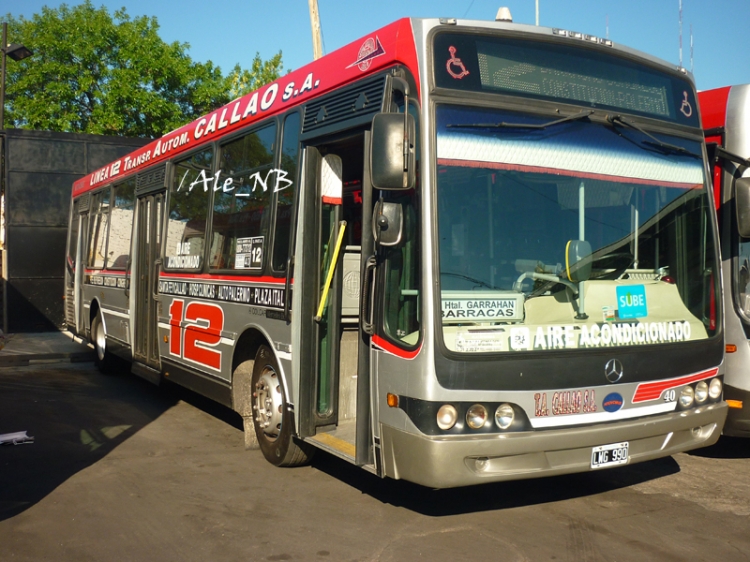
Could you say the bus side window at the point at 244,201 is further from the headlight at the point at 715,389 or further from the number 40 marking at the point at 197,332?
the headlight at the point at 715,389

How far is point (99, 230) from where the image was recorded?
12469 millimetres

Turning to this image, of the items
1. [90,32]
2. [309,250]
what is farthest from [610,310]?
[90,32]

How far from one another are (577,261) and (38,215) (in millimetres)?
16413

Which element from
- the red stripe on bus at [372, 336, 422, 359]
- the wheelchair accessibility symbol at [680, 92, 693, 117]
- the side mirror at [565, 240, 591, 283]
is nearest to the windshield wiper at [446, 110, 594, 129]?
the side mirror at [565, 240, 591, 283]

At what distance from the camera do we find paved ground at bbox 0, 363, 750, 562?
15.5 feet

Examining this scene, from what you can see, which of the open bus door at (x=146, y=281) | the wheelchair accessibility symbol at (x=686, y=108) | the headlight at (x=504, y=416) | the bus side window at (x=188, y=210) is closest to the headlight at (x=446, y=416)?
the headlight at (x=504, y=416)

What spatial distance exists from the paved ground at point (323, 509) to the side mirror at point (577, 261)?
1.58 meters

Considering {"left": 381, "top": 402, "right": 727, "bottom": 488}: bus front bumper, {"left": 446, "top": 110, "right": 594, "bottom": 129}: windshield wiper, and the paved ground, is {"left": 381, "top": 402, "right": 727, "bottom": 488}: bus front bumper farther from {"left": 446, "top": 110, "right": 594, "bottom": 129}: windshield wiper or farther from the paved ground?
{"left": 446, "top": 110, "right": 594, "bottom": 129}: windshield wiper

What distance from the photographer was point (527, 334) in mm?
4781

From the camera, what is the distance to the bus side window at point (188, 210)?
802 centimetres

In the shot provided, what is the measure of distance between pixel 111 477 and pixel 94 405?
11.7ft

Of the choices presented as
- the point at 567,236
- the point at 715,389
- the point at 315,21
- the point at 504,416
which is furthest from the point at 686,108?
the point at 315,21

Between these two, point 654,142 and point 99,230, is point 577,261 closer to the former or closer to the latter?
point 654,142

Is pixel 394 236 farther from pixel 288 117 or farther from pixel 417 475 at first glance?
pixel 288 117
